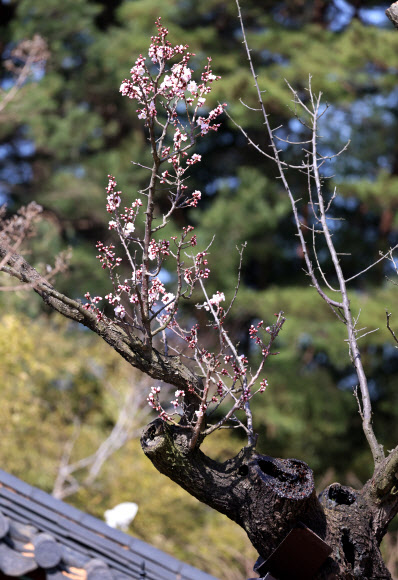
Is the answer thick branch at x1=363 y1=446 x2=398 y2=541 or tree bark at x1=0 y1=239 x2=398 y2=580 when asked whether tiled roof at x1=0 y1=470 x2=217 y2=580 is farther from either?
thick branch at x1=363 y1=446 x2=398 y2=541

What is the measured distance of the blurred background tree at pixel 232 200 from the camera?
34.2ft

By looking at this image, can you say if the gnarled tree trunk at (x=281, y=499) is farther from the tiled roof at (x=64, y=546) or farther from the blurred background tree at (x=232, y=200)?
the blurred background tree at (x=232, y=200)

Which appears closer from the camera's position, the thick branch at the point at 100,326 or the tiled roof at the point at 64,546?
Result: the thick branch at the point at 100,326

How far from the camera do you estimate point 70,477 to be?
33.3 feet

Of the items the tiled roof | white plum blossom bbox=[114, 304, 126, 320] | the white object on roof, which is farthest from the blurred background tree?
white plum blossom bbox=[114, 304, 126, 320]

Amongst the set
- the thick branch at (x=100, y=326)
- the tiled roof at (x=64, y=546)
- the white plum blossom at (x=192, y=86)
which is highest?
the white plum blossom at (x=192, y=86)

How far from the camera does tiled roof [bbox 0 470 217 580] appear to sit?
9.55 feet

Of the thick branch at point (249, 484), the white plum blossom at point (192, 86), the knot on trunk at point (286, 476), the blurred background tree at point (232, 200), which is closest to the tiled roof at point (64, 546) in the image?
the thick branch at point (249, 484)

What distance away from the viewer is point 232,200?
38.9ft

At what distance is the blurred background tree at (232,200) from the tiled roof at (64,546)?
20.1 feet

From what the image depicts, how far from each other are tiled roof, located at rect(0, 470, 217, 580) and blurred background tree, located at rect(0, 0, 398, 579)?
6141 millimetres

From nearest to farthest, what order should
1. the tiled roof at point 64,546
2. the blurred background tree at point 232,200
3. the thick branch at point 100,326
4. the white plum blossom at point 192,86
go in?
the thick branch at point 100,326 → the white plum blossom at point 192,86 → the tiled roof at point 64,546 → the blurred background tree at point 232,200

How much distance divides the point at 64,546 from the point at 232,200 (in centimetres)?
914

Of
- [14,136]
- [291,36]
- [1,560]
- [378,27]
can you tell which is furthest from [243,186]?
[1,560]
